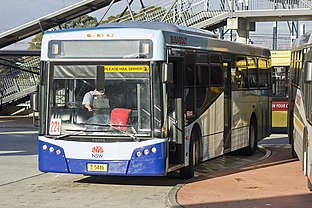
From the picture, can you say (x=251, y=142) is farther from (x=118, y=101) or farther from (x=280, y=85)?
(x=118, y=101)

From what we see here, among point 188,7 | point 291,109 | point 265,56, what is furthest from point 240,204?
point 188,7

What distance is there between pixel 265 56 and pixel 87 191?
977cm

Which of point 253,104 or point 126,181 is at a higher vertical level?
point 253,104

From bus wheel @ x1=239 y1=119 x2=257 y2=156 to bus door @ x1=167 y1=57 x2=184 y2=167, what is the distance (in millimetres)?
5931

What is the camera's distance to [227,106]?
54.3 feet

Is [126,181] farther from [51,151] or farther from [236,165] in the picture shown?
[236,165]

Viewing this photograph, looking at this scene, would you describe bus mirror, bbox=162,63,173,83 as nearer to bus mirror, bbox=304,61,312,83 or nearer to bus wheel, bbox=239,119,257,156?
bus mirror, bbox=304,61,312,83

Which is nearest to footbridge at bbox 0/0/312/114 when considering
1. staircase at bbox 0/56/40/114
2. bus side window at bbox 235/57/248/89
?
staircase at bbox 0/56/40/114

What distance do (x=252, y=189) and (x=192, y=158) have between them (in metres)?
1.74

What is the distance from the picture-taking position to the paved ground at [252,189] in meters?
11.2

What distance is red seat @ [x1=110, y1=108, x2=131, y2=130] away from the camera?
41.2ft

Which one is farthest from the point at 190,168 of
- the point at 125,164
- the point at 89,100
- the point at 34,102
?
the point at 34,102

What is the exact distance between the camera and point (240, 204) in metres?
11.1

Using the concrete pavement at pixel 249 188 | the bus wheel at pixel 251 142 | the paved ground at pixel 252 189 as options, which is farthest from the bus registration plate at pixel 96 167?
the bus wheel at pixel 251 142
